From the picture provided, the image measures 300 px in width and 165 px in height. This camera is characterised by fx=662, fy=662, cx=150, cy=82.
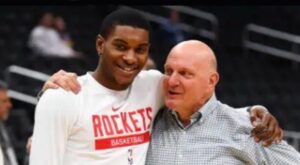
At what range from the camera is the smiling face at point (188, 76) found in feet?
9.42

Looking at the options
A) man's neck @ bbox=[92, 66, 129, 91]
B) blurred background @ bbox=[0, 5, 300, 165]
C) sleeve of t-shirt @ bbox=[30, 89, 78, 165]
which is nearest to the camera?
sleeve of t-shirt @ bbox=[30, 89, 78, 165]

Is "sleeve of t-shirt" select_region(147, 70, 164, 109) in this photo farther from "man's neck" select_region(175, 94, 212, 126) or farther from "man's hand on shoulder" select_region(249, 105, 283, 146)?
"man's hand on shoulder" select_region(249, 105, 283, 146)

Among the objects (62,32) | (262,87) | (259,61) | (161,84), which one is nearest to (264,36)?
(259,61)

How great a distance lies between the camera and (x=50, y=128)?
2541 mm

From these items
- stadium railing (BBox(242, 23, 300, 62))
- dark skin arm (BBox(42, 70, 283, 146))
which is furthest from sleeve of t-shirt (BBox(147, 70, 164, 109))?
stadium railing (BBox(242, 23, 300, 62))

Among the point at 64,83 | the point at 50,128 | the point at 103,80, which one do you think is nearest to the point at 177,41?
the point at 103,80

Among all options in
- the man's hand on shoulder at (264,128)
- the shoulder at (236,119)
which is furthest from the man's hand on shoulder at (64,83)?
the man's hand on shoulder at (264,128)

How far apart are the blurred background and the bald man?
4578 millimetres

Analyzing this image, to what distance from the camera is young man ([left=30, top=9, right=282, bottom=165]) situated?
8.40ft

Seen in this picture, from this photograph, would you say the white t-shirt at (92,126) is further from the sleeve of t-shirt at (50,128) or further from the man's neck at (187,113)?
the man's neck at (187,113)

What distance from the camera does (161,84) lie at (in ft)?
10.0

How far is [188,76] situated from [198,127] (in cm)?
24

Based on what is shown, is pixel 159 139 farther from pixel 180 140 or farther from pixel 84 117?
pixel 84 117

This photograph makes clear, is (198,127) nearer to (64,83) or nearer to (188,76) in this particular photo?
(188,76)
